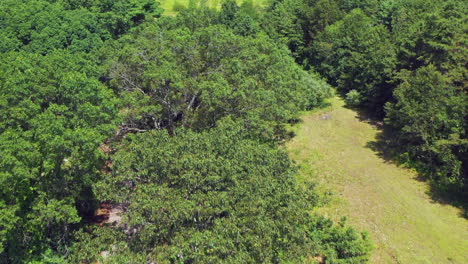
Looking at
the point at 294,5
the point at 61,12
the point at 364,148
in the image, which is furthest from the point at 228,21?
the point at 364,148

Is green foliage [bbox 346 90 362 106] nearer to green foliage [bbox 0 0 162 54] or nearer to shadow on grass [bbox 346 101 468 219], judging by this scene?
shadow on grass [bbox 346 101 468 219]

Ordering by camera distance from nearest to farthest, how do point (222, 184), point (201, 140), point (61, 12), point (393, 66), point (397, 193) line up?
point (222, 184) → point (201, 140) → point (397, 193) → point (393, 66) → point (61, 12)

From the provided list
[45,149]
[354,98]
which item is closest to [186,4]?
[354,98]

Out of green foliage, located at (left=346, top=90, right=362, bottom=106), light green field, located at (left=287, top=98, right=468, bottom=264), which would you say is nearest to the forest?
green foliage, located at (left=346, top=90, right=362, bottom=106)

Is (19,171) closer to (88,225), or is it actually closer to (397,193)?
(88,225)

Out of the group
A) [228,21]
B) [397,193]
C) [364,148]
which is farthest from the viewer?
[228,21]

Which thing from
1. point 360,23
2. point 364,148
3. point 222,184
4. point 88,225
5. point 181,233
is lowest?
point 88,225

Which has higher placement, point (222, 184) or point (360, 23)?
point (360, 23)

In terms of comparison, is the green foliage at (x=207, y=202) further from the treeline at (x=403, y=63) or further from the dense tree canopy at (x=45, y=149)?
the treeline at (x=403, y=63)

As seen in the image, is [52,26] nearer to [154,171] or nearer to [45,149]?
[45,149]
